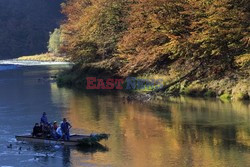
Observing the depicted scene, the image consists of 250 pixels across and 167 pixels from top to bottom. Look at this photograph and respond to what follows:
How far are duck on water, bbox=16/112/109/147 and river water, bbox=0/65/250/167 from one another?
22.0 inches

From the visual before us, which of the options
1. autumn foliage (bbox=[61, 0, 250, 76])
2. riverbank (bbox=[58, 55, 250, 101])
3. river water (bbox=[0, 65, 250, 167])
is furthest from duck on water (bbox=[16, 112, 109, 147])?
autumn foliage (bbox=[61, 0, 250, 76])

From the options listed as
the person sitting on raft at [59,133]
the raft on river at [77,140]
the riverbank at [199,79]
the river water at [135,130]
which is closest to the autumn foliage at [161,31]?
the riverbank at [199,79]

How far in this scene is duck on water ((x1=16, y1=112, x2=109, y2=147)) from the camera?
28.4 metres

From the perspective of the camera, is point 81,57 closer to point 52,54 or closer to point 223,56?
point 223,56

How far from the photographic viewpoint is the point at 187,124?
35000 millimetres

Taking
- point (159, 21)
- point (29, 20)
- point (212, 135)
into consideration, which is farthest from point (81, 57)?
point (29, 20)

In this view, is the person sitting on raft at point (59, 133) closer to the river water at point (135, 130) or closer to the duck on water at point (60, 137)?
the duck on water at point (60, 137)

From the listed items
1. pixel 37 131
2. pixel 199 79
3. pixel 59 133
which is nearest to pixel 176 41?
pixel 199 79

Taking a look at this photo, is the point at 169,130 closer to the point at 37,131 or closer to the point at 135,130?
the point at 135,130

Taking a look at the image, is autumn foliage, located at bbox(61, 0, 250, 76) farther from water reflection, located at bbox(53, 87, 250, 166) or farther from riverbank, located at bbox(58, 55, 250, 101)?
water reflection, located at bbox(53, 87, 250, 166)

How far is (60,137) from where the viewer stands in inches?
1156

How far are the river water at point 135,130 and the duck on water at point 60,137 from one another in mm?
559

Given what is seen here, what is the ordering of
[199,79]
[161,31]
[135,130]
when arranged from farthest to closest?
[199,79], [161,31], [135,130]

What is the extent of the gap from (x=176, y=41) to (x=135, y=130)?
16.0 m
